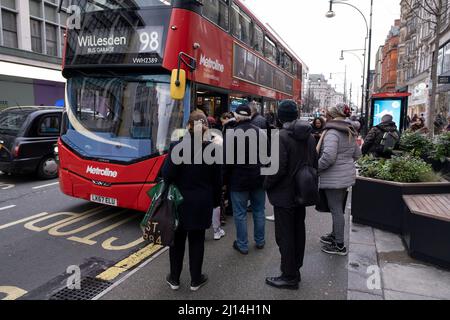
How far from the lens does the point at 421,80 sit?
37.9 meters

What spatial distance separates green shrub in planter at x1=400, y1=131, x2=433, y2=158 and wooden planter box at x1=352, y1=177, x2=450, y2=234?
2.02 meters

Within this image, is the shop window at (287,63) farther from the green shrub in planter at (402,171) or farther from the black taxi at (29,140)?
the green shrub in planter at (402,171)

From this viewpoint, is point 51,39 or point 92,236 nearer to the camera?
point 92,236

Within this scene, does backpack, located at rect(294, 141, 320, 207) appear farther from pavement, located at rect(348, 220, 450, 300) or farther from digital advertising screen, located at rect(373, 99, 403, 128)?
digital advertising screen, located at rect(373, 99, 403, 128)

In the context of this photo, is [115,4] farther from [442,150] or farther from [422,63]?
[422,63]

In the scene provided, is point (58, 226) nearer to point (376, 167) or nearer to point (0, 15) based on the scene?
point (376, 167)

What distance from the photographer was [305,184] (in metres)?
3.60

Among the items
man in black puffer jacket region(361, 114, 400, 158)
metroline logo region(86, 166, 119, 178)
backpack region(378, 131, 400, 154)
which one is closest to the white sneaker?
metroline logo region(86, 166, 119, 178)

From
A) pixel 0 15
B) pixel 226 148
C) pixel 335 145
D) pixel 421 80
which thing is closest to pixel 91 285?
pixel 226 148

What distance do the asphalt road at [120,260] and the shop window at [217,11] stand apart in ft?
12.3

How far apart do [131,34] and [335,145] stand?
3556 millimetres

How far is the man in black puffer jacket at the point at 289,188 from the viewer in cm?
367

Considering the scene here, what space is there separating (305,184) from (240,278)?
1344 mm

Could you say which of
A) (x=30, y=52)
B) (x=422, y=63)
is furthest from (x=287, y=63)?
(x=422, y=63)
